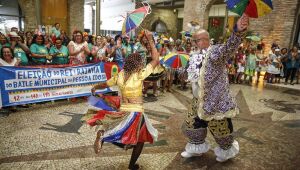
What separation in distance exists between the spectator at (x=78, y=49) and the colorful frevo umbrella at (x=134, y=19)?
3.18m

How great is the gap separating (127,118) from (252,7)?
188cm

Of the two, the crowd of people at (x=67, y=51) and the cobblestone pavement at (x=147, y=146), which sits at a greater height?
the crowd of people at (x=67, y=51)

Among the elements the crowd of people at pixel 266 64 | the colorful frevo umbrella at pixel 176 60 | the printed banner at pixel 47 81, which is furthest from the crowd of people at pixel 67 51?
the crowd of people at pixel 266 64

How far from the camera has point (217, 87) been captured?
3352 millimetres

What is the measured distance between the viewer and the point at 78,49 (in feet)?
23.1

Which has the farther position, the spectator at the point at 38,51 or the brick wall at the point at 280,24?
the brick wall at the point at 280,24

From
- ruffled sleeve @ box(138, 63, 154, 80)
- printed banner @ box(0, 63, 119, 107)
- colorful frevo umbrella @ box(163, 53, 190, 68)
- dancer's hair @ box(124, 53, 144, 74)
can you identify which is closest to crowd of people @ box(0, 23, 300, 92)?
colorful frevo umbrella @ box(163, 53, 190, 68)

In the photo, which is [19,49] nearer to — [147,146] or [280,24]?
[147,146]

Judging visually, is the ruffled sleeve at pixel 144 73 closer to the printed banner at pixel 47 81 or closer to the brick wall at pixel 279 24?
the printed banner at pixel 47 81

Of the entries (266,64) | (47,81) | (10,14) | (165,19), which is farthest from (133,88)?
(165,19)

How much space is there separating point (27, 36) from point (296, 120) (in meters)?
7.98

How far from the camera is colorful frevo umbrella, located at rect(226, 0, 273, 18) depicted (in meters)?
2.56

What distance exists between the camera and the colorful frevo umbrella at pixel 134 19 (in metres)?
4.11

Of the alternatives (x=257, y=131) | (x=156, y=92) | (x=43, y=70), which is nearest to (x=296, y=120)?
(x=257, y=131)
